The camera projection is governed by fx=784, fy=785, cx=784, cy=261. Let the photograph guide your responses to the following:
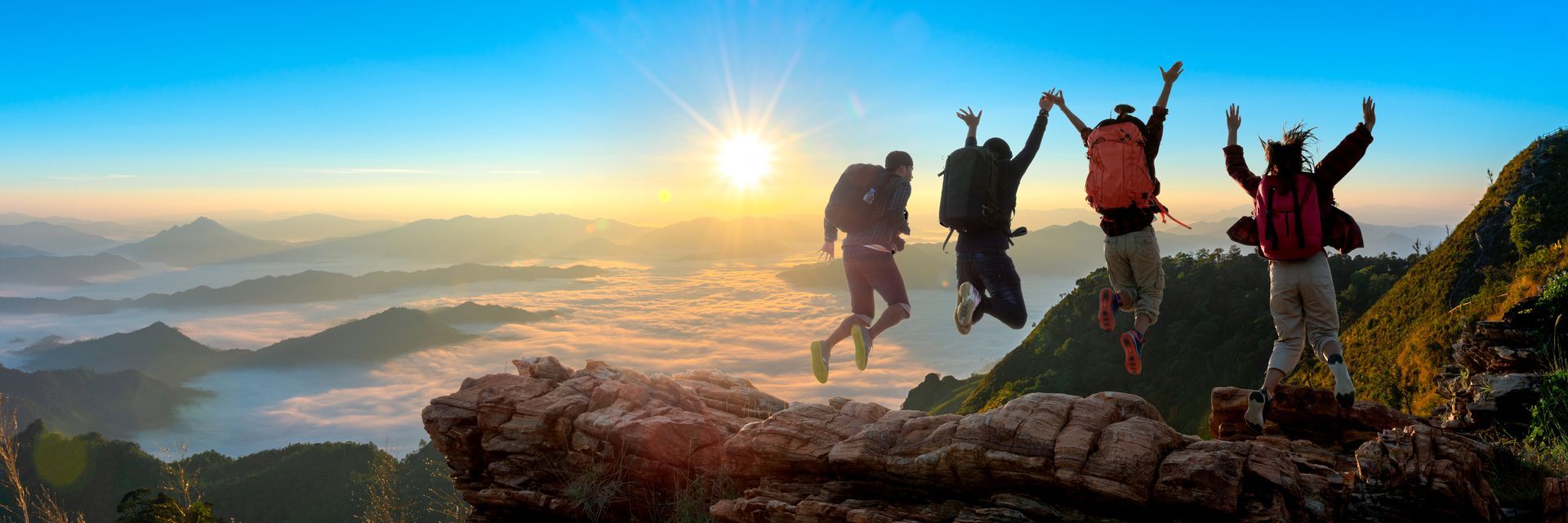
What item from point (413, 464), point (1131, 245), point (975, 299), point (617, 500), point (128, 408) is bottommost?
point (128, 408)

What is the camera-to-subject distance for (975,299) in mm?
10336

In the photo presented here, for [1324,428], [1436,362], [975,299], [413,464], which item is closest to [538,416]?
[975,299]

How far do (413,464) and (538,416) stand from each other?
265ft

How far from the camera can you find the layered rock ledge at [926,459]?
7523 millimetres

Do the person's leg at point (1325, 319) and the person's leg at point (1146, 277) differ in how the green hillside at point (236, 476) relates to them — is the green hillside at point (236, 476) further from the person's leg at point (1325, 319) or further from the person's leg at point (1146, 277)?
the person's leg at point (1325, 319)

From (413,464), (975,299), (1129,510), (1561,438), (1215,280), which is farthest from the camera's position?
(413,464)

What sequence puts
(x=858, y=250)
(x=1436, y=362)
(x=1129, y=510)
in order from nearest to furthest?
(x=1129, y=510), (x=858, y=250), (x=1436, y=362)

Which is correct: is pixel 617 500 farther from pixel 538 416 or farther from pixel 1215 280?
pixel 1215 280

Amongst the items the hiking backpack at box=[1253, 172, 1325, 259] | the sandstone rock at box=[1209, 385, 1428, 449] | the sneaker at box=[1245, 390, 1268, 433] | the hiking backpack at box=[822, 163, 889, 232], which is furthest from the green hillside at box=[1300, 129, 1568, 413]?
the hiking backpack at box=[822, 163, 889, 232]

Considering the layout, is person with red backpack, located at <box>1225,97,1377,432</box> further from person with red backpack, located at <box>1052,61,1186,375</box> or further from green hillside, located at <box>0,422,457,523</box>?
green hillside, located at <box>0,422,457,523</box>

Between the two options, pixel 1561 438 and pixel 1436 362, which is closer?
pixel 1561 438

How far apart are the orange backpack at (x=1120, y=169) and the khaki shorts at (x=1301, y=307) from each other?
1.22m

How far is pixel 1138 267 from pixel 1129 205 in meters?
0.82

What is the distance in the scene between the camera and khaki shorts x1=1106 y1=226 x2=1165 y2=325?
30.8 feet
